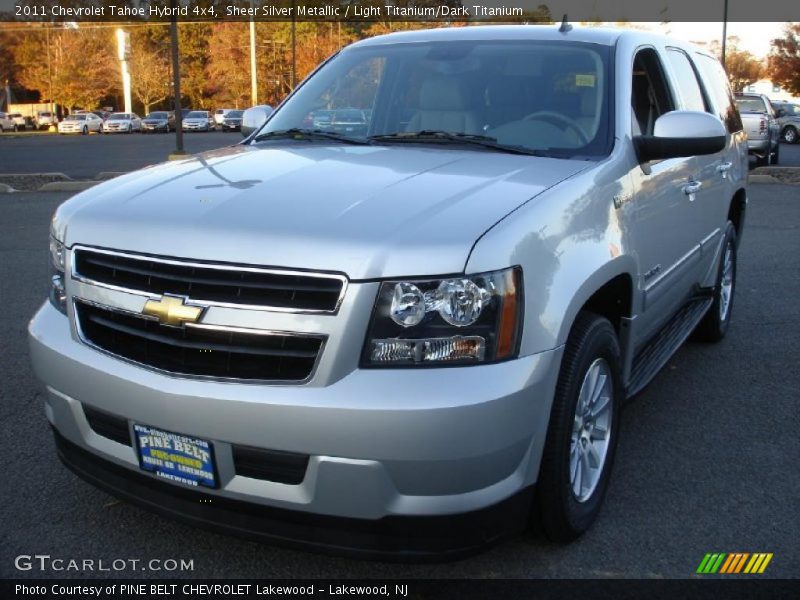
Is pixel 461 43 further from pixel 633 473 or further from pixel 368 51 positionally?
pixel 633 473

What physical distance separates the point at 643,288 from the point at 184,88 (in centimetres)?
8416

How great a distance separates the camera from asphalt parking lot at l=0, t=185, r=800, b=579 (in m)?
2.98

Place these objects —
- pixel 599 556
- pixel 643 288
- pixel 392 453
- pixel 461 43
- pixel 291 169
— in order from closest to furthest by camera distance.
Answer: pixel 392 453 → pixel 599 556 → pixel 291 169 → pixel 643 288 → pixel 461 43

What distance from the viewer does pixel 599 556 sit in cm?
306

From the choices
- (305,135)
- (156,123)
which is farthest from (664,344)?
(156,123)

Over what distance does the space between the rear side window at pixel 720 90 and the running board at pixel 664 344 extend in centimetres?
124

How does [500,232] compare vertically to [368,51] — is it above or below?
below

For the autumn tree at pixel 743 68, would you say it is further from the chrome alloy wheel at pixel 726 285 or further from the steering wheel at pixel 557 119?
the steering wheel at pixel 557 119

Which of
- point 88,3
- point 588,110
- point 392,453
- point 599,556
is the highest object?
point 88,3

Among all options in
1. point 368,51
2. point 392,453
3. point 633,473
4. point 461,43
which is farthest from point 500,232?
point 368,51

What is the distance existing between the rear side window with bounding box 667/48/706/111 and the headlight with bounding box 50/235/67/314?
10.7 feet

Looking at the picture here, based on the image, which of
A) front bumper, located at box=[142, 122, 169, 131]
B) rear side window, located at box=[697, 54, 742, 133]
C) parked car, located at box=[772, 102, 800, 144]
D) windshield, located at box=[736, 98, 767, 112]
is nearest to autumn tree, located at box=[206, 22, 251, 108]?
front bumper, located at box=[142, 122, 169, 131]

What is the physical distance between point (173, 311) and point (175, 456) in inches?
17.7

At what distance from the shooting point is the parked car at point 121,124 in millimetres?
53250
